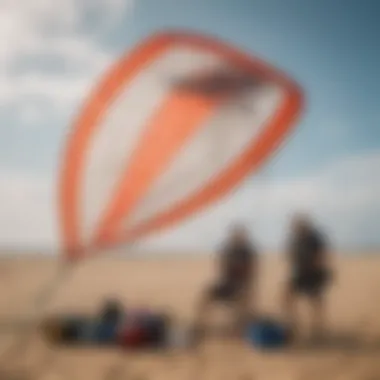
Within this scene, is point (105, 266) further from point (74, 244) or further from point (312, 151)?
point (312, 151)

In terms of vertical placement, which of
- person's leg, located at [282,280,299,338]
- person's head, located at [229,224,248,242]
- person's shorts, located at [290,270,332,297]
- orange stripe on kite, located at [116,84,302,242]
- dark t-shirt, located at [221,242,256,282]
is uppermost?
orange stripe on kite, located at [116,84,302,242]

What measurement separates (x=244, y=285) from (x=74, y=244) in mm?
461

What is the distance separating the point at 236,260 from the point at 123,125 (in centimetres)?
46

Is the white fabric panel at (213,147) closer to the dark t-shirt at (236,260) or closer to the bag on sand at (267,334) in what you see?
the dark t-shirt at (236,260)

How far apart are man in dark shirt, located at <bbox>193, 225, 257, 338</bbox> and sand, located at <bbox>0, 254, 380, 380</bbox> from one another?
0.03 metres

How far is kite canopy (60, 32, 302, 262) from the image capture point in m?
1.87

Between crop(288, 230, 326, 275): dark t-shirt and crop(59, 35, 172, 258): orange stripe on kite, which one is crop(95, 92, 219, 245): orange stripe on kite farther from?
crop(288, 230, 326, 275): dark t-shirt

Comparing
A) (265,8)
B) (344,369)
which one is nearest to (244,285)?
(344,369)

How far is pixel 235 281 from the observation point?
185 cm

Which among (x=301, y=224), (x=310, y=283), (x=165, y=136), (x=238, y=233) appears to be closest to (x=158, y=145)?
(x=165, y=136)

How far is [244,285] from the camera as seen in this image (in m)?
1.84

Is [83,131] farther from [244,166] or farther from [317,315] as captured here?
[317,315]

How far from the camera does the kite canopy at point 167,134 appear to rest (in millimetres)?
1868

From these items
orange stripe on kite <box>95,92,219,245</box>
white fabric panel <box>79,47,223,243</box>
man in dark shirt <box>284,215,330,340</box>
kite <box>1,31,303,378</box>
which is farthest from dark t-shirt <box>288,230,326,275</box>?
white fabric panel <box>79,47,223,243</box>
